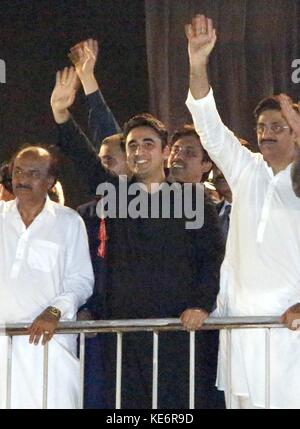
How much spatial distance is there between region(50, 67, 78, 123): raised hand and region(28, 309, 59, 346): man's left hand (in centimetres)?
104

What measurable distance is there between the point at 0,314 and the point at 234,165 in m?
1.23

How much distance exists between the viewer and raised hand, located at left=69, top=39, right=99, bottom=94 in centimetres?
684

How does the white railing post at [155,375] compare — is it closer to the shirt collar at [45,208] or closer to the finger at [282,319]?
the finger at [282,319]

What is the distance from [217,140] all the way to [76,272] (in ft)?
2.91

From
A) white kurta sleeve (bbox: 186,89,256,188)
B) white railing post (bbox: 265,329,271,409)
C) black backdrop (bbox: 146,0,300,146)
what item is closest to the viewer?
white railing post (bbox: 265,329,271,409)

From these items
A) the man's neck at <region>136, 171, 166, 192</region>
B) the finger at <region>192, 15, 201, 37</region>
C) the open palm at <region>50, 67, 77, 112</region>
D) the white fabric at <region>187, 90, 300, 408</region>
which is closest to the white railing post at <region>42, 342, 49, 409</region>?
the white fabric at <region>187, 90, 300, 408</region>

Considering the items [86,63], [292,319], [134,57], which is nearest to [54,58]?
[134,57]

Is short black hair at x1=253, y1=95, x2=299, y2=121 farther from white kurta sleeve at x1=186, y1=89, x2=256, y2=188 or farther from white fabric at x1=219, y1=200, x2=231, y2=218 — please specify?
white fabric at x1=219, y1=200, x2=231, y2=218

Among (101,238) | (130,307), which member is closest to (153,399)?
(130,307)

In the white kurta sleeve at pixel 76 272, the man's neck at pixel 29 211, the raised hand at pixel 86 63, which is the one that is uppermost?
the raised hand at pixel 86 63

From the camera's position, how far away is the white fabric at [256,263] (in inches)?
236

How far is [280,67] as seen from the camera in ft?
25.9

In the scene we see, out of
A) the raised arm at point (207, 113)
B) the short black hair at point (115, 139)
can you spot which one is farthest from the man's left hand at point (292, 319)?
the short black hair at point (115, 139)

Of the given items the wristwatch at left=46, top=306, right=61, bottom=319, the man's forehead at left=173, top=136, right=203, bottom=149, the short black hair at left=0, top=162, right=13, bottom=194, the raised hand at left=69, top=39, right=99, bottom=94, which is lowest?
the wristwatch at left=46, top=306, right=61, bottom=319
